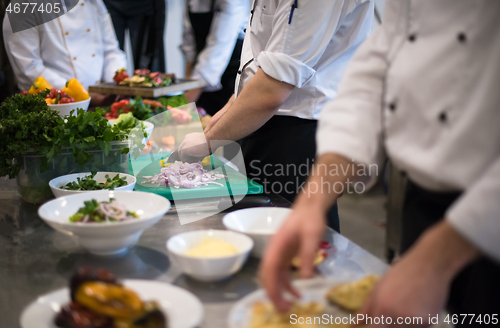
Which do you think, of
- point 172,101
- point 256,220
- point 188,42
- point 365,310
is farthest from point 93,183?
point 188,42

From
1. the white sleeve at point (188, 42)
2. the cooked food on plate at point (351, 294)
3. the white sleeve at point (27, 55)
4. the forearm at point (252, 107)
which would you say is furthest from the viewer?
the white sleeve at point (188, 42)

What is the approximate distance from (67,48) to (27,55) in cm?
27

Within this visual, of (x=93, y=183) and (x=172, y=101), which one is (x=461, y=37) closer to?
(x=93, y=183)

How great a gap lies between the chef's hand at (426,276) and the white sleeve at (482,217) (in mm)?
16

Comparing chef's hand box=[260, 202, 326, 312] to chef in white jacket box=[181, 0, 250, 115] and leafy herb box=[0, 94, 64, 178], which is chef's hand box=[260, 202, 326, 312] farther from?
chef in white jacket box=[181, 0, 250, 115]

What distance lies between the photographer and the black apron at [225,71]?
3735 millimetres

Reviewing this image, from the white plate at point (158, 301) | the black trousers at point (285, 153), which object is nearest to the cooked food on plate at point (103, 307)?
the white plate at point (158, 301)

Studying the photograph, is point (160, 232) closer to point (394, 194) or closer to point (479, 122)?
point (479, 122)

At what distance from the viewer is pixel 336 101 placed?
2.62 ft

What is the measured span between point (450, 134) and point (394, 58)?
21 centimetres

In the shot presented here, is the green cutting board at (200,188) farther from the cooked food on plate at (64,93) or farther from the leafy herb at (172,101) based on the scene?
the leafy herb at (172,101)

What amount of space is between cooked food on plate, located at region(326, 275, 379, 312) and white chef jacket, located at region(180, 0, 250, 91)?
315 cm

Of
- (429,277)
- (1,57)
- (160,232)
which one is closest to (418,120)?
(429,277)

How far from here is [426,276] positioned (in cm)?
53
